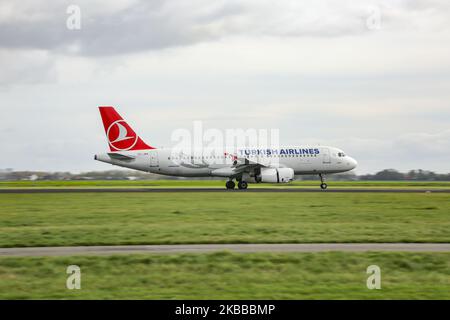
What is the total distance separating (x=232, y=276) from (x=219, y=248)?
3979 millimetres

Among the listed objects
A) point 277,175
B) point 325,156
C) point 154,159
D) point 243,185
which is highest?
point 325,156

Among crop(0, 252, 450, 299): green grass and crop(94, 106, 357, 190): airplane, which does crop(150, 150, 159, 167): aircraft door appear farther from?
crop(0, 252, 450, 299): green grass

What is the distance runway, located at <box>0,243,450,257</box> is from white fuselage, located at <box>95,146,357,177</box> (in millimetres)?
37592

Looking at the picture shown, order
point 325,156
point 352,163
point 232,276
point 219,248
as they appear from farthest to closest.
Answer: point 352,163
point 325,156
point 219,248
point 232,276

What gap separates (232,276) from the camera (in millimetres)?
14695

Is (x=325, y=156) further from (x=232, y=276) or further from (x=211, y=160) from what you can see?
(x=232, y=276)

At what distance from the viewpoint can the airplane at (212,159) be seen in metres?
56.9

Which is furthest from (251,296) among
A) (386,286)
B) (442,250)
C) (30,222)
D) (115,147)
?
(115,147)

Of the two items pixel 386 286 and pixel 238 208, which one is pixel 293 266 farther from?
pixel 238 208

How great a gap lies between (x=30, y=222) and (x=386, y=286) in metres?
18.2

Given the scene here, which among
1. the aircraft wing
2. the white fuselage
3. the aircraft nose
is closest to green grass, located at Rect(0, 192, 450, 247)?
the aircraft wing

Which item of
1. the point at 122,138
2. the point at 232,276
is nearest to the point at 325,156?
the point at 122,138

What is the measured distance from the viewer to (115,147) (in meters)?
58.6

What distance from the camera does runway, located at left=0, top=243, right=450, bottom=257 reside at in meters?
18.0
